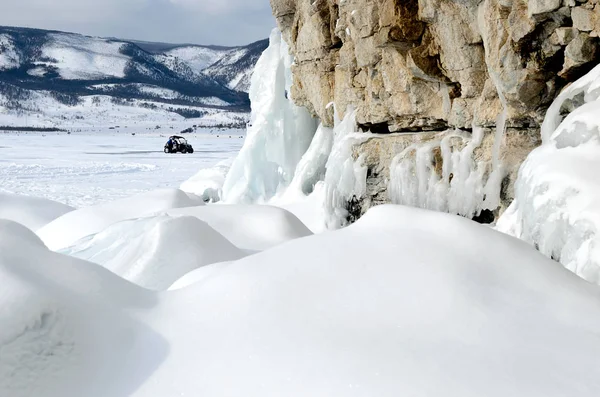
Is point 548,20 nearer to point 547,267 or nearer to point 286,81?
point 547,267

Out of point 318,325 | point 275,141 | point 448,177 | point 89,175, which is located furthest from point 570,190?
point 89,175

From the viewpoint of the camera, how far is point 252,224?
611 centimetres

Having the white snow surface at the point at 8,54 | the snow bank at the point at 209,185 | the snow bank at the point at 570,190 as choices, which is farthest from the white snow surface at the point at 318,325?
the white snow surface at the point at 8,54

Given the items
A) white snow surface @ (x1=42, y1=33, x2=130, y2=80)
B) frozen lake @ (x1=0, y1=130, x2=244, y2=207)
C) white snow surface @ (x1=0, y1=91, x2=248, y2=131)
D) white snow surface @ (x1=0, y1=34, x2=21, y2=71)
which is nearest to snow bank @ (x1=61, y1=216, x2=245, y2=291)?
frozen lake @ (x1=0, y1=130, x2=244, y2=207)

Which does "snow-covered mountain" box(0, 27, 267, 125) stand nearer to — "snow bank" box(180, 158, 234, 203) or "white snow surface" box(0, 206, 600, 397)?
"snow bank" box(180, 158, 234, 203)

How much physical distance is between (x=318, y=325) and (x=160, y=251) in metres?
2.15

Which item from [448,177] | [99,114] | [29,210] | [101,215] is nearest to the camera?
[448,177]

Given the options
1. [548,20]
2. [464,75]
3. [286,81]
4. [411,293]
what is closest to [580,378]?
[411,293]

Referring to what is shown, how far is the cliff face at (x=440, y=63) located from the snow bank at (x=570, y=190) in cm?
57

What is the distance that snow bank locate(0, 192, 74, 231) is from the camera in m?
8.27

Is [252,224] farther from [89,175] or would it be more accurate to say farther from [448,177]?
[89,175]

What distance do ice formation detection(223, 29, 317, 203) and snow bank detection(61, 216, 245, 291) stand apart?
7.34m

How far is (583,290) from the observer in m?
2.81

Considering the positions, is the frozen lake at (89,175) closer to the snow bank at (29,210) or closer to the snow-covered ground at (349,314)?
the snow bank at (29,210)
